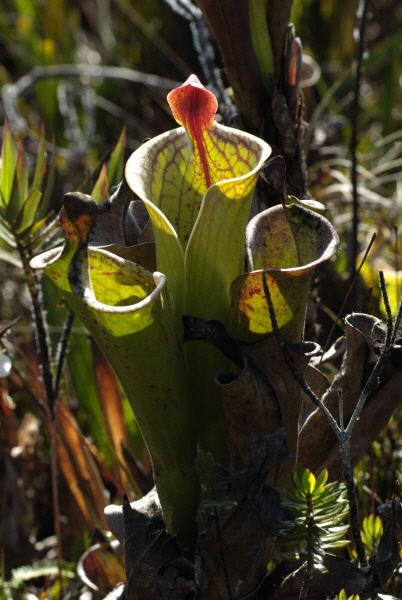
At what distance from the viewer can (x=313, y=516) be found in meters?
0.81

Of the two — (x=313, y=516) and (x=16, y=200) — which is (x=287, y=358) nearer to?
(x=313, y=516)

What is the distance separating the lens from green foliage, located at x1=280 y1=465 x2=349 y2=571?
0.81m

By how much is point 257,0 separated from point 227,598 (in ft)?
3.06

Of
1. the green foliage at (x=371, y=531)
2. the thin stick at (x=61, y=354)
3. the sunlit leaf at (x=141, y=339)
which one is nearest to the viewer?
the sunlit leaf at (x=141, y=339)

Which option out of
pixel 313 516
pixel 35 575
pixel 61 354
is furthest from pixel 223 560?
pixel 35 575

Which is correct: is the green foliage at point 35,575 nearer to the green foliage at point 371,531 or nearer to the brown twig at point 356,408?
the green foliage at point 371,531

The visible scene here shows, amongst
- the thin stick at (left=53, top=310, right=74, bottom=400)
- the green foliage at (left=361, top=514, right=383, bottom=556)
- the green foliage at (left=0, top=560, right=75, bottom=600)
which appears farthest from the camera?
the green foliage at (left=0, top=560, right=75, bottom=600)

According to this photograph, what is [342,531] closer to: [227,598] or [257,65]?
[227,598]

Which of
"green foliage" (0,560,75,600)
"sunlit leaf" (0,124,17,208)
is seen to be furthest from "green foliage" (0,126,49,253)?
"green foliage" (0,560,75,600)

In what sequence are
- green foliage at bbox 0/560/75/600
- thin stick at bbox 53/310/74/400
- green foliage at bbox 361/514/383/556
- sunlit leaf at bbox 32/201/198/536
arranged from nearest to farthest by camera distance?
sunlit leaf at bbox 32/201/198/536 < green foliage at bbox 361/514/383/556 < thin stick at bbox 53/310/74/400 < green foliage at bbox 0/560/75/600

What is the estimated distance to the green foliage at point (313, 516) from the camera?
0.81m

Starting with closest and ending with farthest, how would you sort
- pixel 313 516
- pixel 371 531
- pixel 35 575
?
pixel 313 516 → pixel 371 531 → pixel 35 575

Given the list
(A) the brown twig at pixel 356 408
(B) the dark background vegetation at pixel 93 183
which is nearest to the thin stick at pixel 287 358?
(A) the brown twig at pixel 356 408

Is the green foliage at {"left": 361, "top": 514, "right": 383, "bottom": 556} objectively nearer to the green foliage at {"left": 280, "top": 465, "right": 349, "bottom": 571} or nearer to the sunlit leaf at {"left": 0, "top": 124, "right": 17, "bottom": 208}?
the green foliage at {"left": 280, "top": 465, "right": 349, "bottom": 571}
